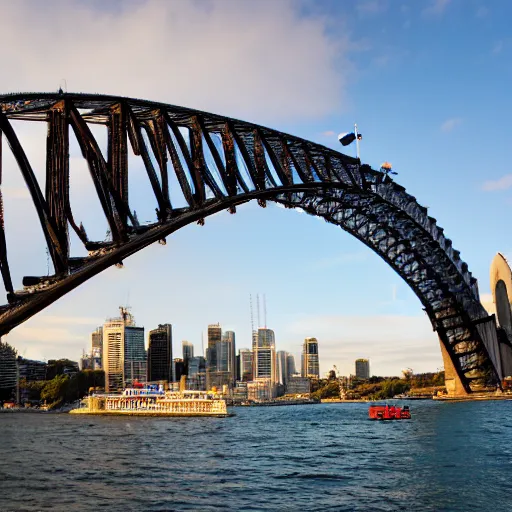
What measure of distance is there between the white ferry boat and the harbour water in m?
67.8

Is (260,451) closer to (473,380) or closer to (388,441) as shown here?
(388,441)

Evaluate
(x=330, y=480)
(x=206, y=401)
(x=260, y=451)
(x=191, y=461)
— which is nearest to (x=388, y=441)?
(x=260, y=451)

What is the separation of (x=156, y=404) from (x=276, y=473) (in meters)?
102

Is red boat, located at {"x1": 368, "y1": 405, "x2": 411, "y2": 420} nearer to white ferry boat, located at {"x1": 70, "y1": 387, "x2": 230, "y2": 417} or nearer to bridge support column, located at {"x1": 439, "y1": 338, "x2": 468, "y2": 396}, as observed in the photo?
bridge support column, located at {"x1": 439, "y1": 338, "x2": 468, "y2": 396}

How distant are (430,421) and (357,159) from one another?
2863 cm

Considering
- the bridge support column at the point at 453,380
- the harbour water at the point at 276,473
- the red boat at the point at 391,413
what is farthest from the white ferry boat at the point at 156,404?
the harbour water at the point at 276,473

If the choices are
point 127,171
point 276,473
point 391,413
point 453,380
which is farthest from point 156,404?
point 127,171

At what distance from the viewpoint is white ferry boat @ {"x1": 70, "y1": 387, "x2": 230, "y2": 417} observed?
4993 inches

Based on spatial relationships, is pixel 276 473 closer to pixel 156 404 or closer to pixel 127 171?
pixel 127 171

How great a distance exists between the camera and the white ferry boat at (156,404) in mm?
126825

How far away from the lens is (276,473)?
35.8 meters

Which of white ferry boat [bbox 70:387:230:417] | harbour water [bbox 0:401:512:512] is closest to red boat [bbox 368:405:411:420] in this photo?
harbour water [bbox 0:401:512:512]

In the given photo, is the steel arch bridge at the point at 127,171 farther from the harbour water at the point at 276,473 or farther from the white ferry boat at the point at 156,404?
the white ferry boat at the point at 156,404

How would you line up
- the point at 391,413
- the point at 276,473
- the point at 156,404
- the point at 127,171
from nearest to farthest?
the point at 127,171 → the point at 276,473 → the point at 391,413 → the point at 156,404
